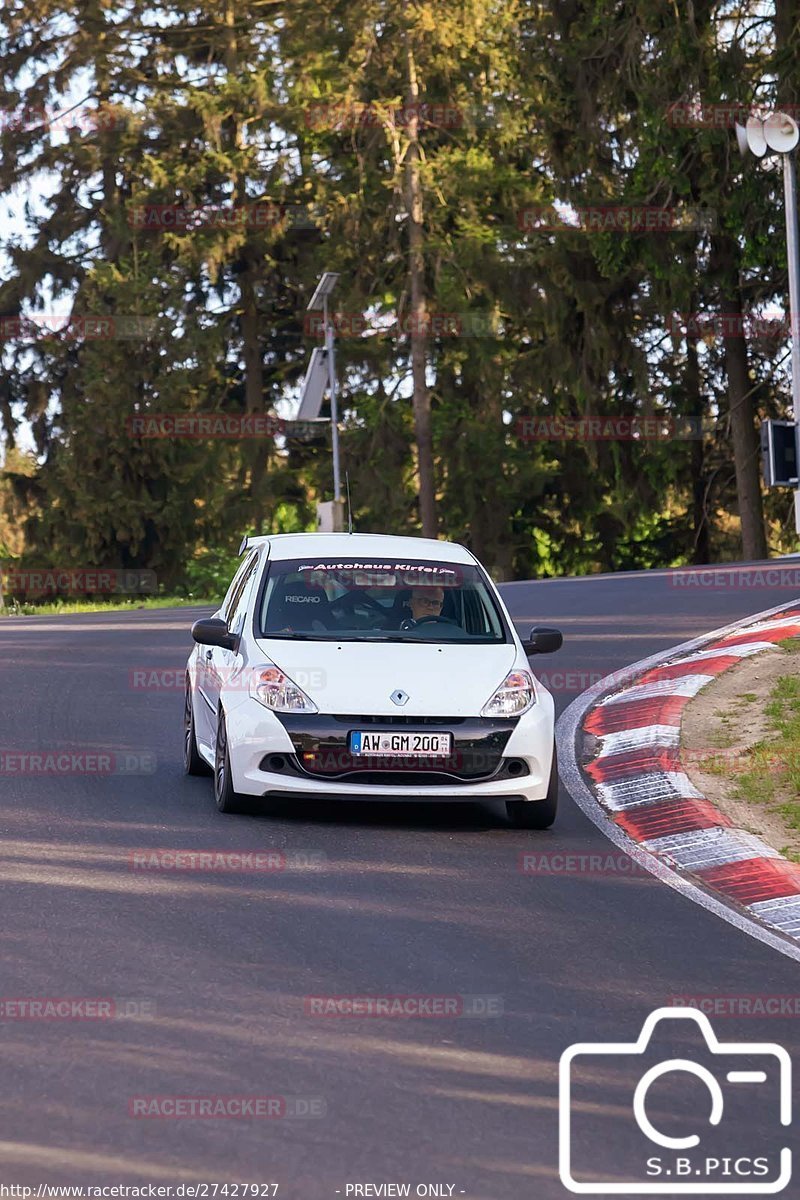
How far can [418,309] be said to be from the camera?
5322cm

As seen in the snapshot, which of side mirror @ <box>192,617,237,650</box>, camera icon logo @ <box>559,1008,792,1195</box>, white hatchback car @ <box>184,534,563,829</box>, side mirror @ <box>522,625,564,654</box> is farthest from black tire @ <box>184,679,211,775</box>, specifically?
camera icon logo @ <box>559,1008,792,1195</box>

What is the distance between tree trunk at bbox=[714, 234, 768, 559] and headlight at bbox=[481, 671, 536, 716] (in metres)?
35.3

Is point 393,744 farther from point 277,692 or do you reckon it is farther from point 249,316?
point 249,316

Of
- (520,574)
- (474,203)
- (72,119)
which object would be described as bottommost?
(520,574)

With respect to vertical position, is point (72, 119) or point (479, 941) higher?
point (72, 119)

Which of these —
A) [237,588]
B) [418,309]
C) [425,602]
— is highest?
[418,309]

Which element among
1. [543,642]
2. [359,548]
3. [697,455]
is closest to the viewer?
[543,642]

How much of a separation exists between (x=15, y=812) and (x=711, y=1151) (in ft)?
20.9

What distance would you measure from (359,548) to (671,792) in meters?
2.56

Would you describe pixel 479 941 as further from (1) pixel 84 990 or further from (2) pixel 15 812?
(2) pixel 15 812

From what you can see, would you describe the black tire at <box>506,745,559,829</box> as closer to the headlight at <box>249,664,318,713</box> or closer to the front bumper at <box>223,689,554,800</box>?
the front bumper at <box>223,689,554,800</box>

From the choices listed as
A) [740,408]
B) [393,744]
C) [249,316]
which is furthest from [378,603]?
[249,316]

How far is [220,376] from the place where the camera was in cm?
5888

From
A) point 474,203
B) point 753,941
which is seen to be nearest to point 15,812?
point 753,941
